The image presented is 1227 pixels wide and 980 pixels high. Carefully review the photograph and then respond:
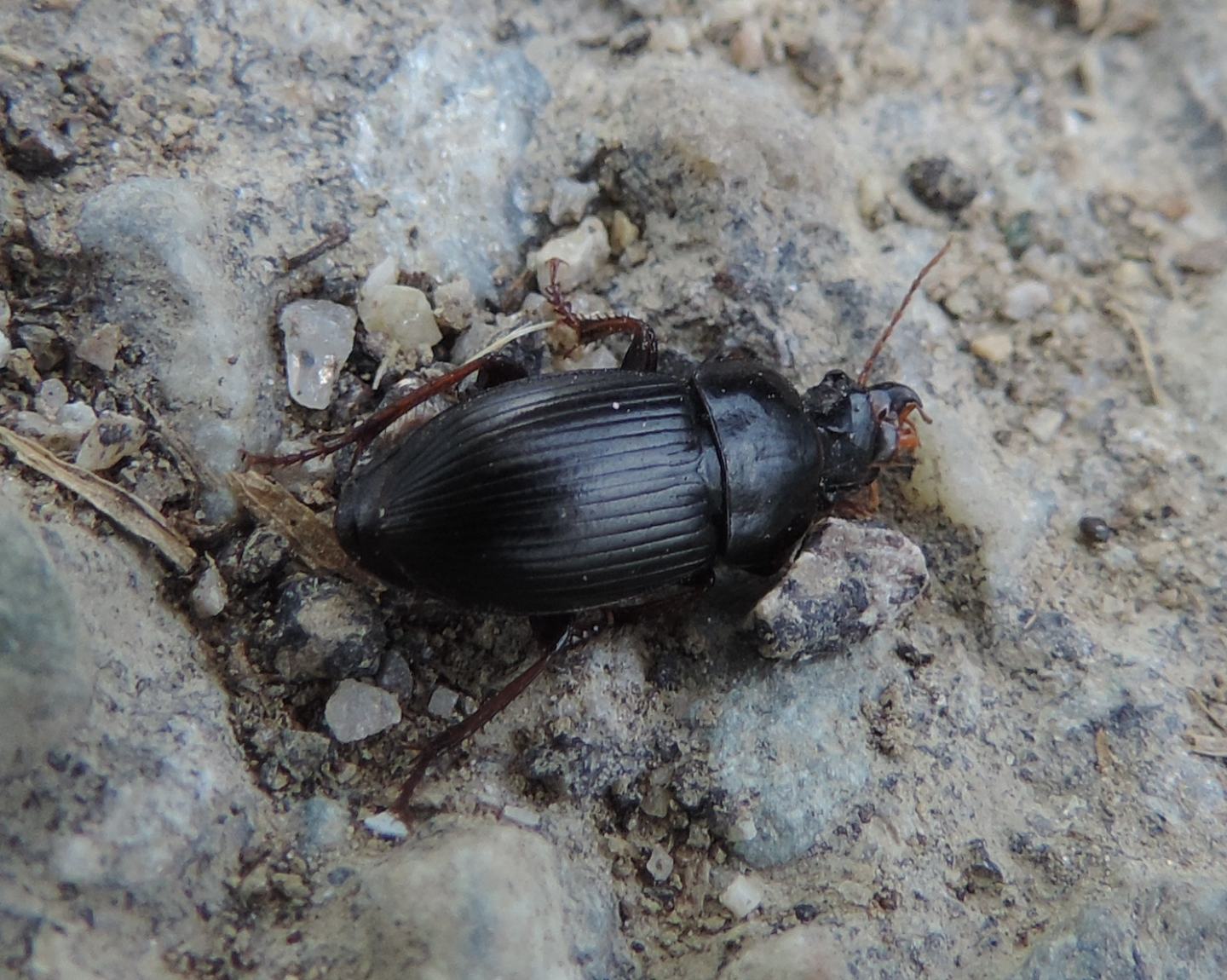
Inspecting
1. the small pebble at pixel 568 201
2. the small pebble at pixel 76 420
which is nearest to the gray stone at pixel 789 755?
the small pebble at pixel 568 201

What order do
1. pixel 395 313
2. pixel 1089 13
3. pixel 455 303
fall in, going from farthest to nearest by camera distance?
pixel 1089 13
pixel 455 303
pixel 395 313

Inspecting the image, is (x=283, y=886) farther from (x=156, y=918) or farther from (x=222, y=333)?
(x=222, y=333)

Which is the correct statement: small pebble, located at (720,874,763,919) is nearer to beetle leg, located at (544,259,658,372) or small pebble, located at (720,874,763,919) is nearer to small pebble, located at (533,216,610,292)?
beetle leg, located at (544,259,658,372)

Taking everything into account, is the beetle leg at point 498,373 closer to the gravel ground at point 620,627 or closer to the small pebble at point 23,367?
the gravel ground at point 620,627

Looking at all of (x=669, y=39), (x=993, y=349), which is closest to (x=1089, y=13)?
(x=993, y=349)

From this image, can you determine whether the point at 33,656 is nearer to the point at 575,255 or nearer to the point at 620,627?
the point at 620,627
